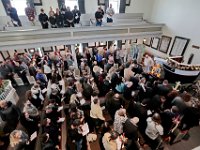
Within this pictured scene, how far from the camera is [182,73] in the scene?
5.90m

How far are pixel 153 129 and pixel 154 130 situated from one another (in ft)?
0.12

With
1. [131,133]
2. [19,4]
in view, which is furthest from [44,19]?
[131,133]

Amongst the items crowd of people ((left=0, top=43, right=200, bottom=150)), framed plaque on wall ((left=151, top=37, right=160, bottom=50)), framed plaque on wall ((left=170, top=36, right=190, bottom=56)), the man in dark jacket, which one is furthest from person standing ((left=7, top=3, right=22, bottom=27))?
framed plaque on wall ((left=170, top=36, right=190, bottom=56))

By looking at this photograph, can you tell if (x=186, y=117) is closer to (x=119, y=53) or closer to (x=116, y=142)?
(x=116, y=142)

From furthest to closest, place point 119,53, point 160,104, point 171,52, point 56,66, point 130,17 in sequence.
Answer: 1. point 130,17
2. point 171,52
3. point 119,53
4. point 56,66
5. point 160,104

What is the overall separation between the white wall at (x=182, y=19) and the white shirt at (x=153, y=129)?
5760 millimetres

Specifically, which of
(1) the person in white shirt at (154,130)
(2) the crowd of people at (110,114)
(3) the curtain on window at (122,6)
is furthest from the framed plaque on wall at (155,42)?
(1) the person in white shirt at (154,130)

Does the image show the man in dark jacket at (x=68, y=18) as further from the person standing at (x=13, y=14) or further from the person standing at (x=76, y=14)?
the person standing at (x=13, y=14)

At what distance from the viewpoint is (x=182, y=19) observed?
774 cm

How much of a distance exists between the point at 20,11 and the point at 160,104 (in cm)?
903

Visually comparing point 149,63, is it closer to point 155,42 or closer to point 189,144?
point 189,144

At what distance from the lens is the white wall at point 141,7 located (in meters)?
9.88

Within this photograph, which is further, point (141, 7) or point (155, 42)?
point (141, 7)

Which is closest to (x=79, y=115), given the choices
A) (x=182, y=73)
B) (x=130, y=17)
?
(x=182, y=73)
